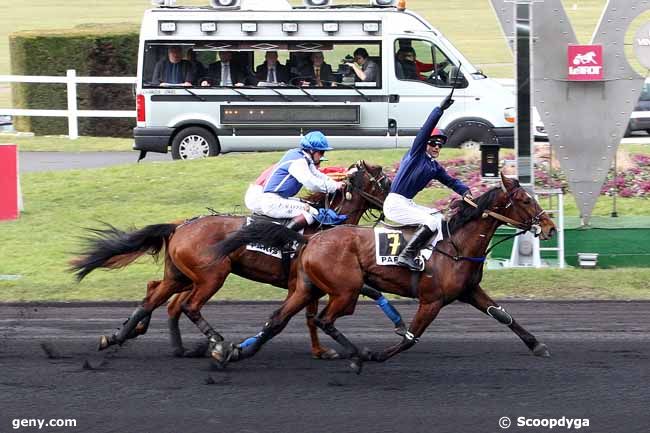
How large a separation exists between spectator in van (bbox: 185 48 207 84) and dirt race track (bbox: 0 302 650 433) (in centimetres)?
826

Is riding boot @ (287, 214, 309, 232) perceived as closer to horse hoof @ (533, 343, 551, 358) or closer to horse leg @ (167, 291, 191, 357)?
horse leg @ (167, 291, 191, 357)

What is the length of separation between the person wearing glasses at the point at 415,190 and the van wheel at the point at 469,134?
9151 mm

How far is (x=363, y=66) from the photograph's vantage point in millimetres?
18656

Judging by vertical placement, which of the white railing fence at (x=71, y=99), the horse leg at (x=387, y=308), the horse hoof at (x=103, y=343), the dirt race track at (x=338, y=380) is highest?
the white railing fence at (x=71, y=99)

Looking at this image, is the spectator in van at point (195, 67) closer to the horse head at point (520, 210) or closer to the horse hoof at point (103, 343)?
the horse hoof at point (103, 343)

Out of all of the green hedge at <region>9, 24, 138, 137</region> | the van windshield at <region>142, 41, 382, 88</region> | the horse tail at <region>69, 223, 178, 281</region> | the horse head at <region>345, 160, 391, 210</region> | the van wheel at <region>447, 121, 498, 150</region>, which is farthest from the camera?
the green hedge at <region>9, 24, 138, 137</region>

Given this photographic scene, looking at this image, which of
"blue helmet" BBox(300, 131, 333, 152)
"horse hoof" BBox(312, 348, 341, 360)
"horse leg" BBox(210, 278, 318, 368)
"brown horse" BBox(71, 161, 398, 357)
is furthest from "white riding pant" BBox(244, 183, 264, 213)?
"horse hoof" BBox(312, 348, 341, 360)

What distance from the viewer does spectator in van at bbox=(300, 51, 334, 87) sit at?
1877cm

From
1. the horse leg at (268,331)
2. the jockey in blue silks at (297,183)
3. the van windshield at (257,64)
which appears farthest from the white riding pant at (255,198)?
the van windshield at (257,64)

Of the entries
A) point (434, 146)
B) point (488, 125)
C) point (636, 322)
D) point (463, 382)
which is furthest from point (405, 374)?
point (488, 125)

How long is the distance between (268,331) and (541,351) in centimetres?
233

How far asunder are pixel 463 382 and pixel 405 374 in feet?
1.70

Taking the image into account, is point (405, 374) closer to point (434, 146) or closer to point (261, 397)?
point (261, 397)

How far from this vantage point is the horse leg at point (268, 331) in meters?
8.93
